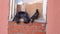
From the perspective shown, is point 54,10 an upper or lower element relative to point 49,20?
upper

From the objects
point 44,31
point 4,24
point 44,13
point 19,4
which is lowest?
point 44,31

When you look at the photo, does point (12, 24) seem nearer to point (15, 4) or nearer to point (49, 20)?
point (15, 4)

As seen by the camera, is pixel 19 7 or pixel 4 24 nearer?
pixel 4 24

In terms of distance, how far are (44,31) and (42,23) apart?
0.13 metres

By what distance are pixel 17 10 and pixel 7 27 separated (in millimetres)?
323

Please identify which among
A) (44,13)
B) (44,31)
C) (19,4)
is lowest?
(44,31)

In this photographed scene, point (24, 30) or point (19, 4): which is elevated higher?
point (19, 4)

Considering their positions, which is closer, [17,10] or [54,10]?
[54,10]

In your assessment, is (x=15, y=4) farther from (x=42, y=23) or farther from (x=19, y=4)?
(x=42, y=23)

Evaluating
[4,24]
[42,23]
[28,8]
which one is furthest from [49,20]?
[4,24]

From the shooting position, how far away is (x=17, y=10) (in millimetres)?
2016

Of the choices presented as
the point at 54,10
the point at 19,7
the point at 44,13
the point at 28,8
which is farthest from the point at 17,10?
the point at 54,10

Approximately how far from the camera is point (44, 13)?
1944 millimetres

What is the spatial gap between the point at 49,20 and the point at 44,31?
19 centimetres
